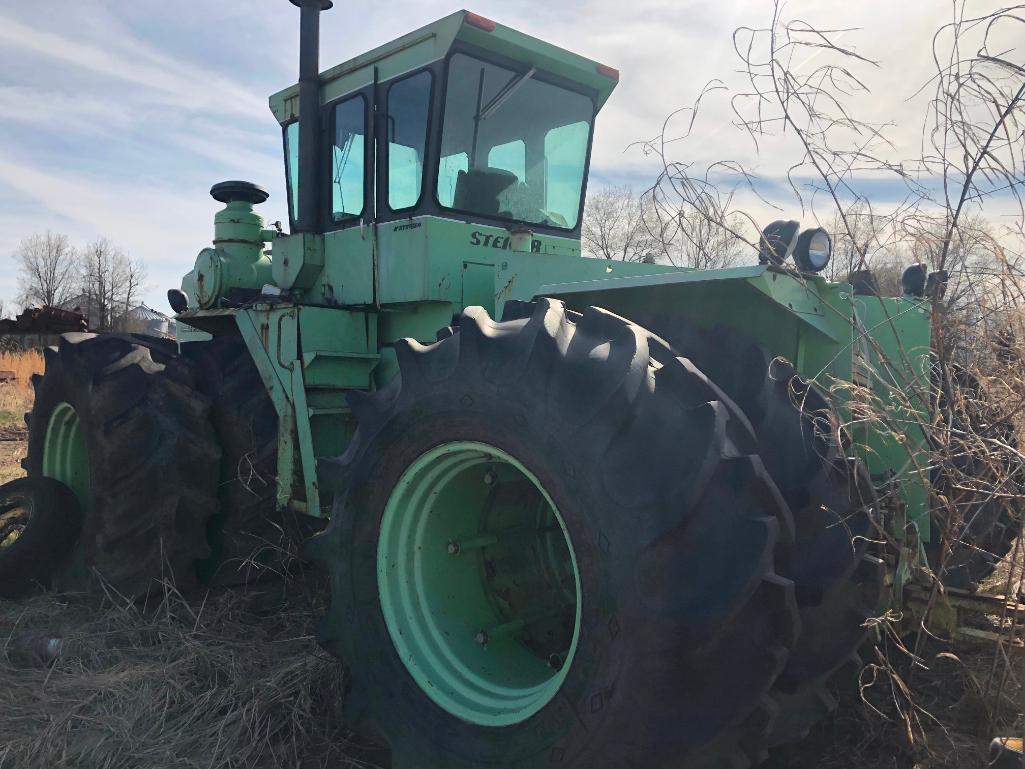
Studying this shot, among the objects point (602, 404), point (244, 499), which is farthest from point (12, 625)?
point (602, 404)

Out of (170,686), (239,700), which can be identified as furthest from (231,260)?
(239,700)

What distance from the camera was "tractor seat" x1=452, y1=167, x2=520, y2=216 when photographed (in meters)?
4.32

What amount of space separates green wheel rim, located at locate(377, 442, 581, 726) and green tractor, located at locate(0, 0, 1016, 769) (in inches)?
0.4

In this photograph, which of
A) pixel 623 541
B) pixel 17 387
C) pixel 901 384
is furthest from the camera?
pixel 17 387

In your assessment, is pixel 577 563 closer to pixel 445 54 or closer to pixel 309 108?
pixel 445 54

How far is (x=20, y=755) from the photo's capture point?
10.0 ft

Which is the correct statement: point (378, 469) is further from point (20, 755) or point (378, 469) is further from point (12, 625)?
point (12, 625)

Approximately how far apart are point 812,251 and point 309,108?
10.2 ft

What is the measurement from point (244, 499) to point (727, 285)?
2992mm

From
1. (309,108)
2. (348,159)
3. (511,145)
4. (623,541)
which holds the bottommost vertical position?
(623,541)

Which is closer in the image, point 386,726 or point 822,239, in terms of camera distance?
point 386,726

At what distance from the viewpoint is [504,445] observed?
2531 mm

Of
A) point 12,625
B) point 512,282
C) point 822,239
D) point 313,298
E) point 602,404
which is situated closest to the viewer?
point 602,404

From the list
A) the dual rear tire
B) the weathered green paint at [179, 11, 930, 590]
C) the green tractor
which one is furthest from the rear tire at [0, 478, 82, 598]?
Answer: the dual rear tire
